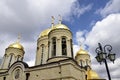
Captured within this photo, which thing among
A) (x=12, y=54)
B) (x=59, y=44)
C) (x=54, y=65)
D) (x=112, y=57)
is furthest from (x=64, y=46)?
(x=112, y=57)

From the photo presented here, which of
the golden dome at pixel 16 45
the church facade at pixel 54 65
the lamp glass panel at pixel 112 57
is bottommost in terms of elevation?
the lamp glass panel at pixel 112 57

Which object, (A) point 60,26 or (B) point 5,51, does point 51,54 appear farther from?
(B) point 5,51

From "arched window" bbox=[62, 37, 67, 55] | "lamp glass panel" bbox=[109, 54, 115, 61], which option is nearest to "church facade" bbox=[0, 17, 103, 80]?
"arched window" bbox=[62, 37, 67, 55]

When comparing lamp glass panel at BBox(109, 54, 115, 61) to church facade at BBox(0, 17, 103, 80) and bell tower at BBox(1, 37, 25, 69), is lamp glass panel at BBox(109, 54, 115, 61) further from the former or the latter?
bell tower at BBox(1, 37, 25, 69)

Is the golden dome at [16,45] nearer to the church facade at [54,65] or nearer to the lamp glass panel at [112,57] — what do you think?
the church facade at [54,65]

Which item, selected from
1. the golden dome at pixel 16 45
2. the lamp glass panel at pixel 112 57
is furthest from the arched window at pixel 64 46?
the lamp glass panel at pixel 112 57

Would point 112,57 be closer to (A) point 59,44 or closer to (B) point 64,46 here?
(A) point 59,44

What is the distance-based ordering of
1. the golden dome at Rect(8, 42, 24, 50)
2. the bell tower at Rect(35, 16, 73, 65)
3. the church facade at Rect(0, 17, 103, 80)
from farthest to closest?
the golden dome at Rect(8, 42, 24, 50), the bell tower at Rect(35, 16, 73, 65), the church facade at Rect(0, 17, 103, 80)

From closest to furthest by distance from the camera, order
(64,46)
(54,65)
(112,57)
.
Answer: (112,57), (54,65), (64,46)

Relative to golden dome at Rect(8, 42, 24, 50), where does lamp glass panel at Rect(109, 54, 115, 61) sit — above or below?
below

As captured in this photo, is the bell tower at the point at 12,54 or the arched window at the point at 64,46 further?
the bell tower at the point at 12,54

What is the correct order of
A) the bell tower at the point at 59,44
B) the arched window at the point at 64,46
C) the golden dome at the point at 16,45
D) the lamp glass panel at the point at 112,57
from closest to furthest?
the lamp glass panel at the point at 112,57 < the bell tower at the point at 59,44 < the arched window at the point at 64,46 < the golden dome at the point at 16,45

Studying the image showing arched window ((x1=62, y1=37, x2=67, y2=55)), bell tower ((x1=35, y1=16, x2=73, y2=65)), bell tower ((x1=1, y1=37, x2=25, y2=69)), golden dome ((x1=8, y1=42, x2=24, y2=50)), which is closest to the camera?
bell tower ((x1=35, y1=16, x2=73, y2=65))

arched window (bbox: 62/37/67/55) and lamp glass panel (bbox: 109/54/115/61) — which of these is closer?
lamp glass panel (bbox: 109/54/115/61)
